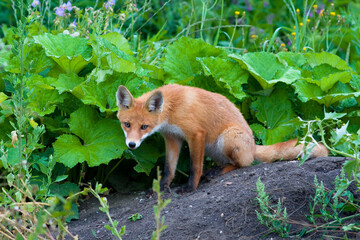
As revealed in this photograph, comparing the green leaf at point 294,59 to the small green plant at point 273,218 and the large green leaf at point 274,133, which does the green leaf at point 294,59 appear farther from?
the small green plant at point 273,218

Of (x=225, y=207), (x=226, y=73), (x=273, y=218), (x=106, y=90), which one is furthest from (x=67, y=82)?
(x=273, y=218)

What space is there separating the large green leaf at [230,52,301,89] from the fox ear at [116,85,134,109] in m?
1.48

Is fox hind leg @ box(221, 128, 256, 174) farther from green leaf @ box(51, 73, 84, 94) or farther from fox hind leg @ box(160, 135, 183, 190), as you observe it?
green leaf @ box(51, 73, 84, 94)

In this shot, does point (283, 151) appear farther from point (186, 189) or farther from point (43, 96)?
point (43, 96)

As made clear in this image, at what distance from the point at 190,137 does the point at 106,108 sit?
942 mm

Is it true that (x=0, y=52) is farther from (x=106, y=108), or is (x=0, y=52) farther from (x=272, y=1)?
(x=272, y=1)

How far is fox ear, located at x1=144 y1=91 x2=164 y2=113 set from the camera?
184 inches

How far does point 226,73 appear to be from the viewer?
18.4 ft

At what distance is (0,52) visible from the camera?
5355 millimetres

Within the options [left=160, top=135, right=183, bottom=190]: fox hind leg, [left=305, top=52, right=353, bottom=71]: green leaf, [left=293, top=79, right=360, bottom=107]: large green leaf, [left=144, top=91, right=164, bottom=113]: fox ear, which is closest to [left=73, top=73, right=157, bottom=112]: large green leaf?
[left=144, top=91, right=164, bottom=113]: fox ear

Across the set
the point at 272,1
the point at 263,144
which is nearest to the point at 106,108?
the point at 263,144

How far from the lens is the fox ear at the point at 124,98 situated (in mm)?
4656

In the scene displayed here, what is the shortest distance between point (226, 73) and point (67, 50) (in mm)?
1782

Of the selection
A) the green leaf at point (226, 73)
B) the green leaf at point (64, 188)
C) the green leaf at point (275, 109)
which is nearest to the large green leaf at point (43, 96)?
the green leaf at point (64, 188)
